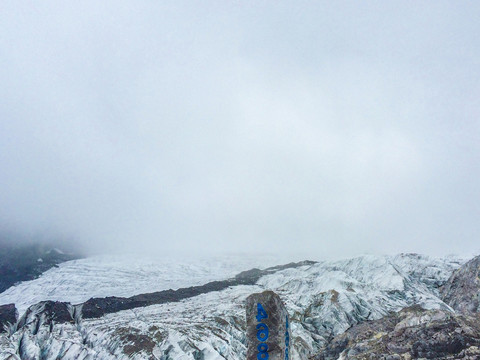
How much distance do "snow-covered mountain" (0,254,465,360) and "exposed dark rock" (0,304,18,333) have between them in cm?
130


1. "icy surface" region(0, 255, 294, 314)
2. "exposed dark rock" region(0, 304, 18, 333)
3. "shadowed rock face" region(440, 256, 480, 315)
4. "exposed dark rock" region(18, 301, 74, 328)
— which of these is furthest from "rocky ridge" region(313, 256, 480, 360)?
"icy surface" region(0, 255, 294, 314)

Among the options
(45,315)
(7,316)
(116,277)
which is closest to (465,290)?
(45,315)

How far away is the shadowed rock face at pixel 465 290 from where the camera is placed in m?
46.2

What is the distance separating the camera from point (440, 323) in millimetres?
25422

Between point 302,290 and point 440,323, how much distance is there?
44011 millimetres

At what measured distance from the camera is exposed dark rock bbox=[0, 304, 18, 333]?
164ft

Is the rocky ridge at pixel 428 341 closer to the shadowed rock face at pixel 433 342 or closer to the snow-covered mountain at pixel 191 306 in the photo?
the shadowed rock face at pixel 433 342

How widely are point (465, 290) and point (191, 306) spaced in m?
44.2

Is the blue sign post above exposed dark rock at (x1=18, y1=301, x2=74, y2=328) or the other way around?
above

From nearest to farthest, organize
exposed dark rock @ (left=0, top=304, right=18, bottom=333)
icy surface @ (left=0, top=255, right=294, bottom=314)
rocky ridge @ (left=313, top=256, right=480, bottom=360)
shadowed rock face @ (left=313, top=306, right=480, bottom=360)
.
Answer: shadowed rock face @ (left=313, top=306, right=480, bottom=360), rocky ridge @ (left=313, top=256, right=480, bottom=360), exposed dark rock @ (left=0, top=304, right=18, bottom=333), icy surface @ (left=0, top=255, right=294, bottom=314)

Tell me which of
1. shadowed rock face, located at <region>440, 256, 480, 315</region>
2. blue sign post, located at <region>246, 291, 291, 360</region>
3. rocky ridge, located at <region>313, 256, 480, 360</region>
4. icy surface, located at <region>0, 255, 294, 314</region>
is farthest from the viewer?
icy surface, located at <region>0, 255, 294, 314</region>

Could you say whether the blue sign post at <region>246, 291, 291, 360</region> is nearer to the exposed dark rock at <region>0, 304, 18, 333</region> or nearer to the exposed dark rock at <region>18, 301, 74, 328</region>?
the exposed dark rock at <region>18, 301, 74, 328</region>

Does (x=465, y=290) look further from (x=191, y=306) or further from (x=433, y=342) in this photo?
(x=191, y=306)

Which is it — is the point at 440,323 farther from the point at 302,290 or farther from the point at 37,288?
the point at 37,288
